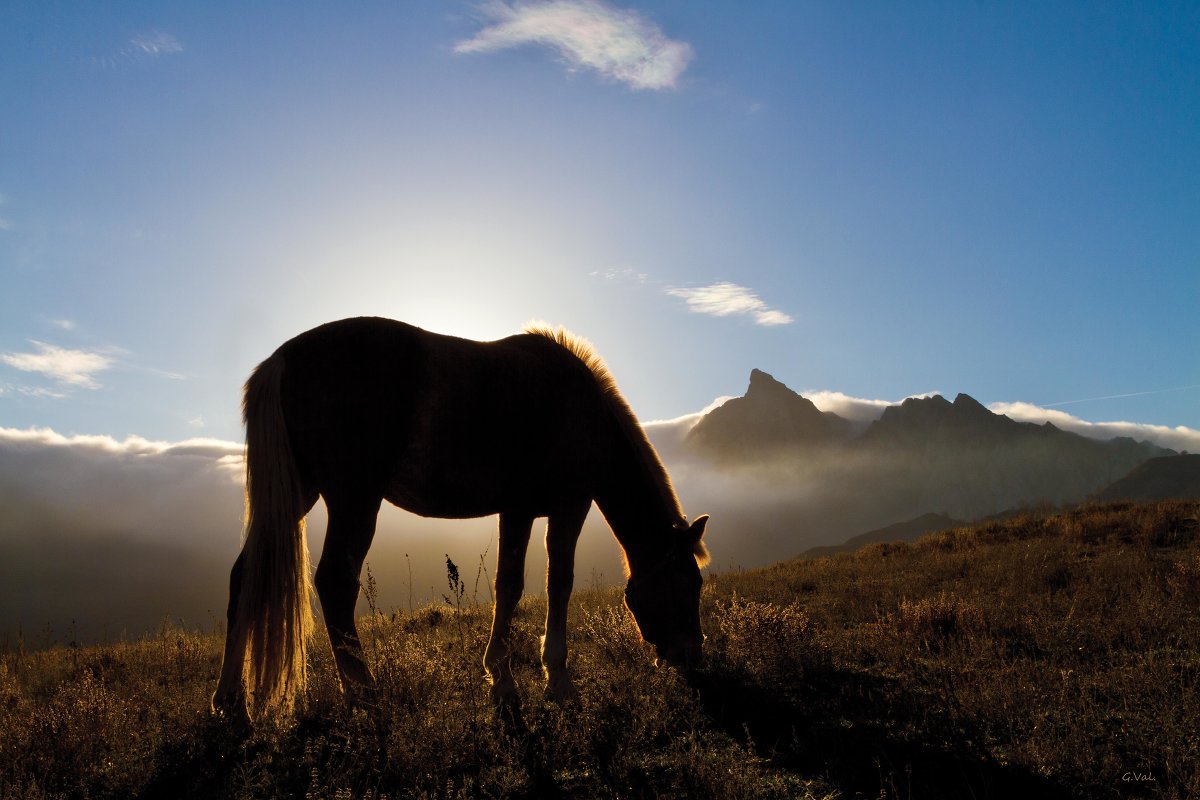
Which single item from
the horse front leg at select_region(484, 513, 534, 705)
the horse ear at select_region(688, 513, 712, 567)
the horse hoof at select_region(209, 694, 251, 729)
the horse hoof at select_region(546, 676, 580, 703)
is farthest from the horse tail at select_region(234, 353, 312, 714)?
the horse ear at select_region(688, 513, 712, 567)

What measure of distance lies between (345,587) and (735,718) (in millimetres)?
2945

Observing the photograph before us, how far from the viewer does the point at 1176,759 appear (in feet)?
11.8

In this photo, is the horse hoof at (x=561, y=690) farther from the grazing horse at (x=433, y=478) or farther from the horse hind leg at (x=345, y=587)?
the horse hind leg at (x=345, y=587)

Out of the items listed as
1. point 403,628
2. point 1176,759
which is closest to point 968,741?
point 1176,759

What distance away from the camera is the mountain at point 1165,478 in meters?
133

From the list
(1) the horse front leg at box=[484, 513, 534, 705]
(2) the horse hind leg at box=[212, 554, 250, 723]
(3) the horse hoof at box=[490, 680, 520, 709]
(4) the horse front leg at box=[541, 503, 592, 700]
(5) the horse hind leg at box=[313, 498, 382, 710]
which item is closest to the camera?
(2) the horse hind leg at box=[212, 554, 250, 723]

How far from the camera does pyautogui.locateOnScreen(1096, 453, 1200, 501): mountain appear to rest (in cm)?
13285

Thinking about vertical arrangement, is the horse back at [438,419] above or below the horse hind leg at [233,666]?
above

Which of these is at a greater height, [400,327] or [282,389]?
[400,327]

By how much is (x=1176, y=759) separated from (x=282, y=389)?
5.91 m

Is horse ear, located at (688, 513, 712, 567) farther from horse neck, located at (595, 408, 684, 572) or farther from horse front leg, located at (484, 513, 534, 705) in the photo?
horse front leg, located at (484, 513, 534, 705)

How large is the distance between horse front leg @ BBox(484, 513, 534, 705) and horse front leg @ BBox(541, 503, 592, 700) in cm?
28

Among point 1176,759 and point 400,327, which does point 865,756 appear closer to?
point 1176,759

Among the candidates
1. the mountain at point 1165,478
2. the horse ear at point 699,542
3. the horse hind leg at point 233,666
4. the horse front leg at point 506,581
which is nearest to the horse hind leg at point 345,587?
the horse hind leg at point 233,666
